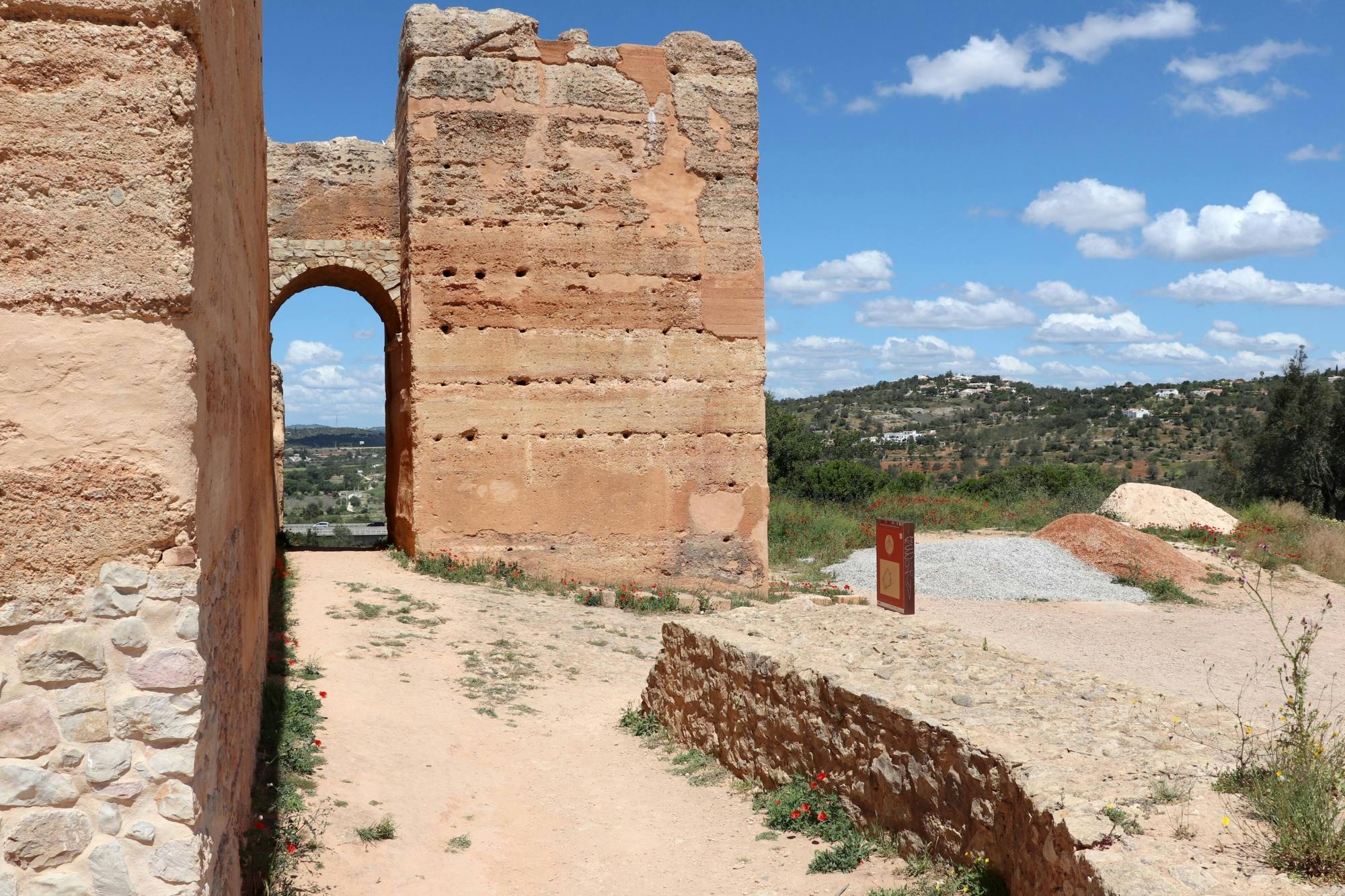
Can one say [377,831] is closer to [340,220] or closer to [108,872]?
[108,872]

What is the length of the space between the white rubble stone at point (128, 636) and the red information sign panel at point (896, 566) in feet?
17.2

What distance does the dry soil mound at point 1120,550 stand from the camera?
13766mm

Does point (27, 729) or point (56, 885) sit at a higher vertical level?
point (27, 729)

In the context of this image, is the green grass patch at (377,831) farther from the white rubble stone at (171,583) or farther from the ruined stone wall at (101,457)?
the white rubble stone at (171,583)

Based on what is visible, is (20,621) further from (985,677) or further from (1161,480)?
(1161,480)

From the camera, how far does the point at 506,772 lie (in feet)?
19.5

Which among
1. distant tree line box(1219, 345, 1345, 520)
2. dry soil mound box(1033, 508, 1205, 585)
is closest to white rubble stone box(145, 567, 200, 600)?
dry soil mound box(1033, 508, 1205, 585)

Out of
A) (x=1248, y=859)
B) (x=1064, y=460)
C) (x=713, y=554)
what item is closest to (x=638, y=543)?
Result: (x=713, y=554)

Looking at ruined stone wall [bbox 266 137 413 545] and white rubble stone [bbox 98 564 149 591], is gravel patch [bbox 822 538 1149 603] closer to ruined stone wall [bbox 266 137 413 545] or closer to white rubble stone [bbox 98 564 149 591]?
ruined stone wall [bbox 266 137 413 545]

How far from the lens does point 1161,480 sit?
2939cm

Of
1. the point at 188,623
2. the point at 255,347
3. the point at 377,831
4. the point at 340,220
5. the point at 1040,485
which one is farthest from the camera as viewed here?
the point at 1040,485

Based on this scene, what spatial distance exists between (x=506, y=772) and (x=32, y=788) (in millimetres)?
3743

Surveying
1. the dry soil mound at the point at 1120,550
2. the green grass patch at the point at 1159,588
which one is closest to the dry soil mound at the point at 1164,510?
the dry soil mound at the point at 1120,550

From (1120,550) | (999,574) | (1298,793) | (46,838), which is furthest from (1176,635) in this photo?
(46,838)
